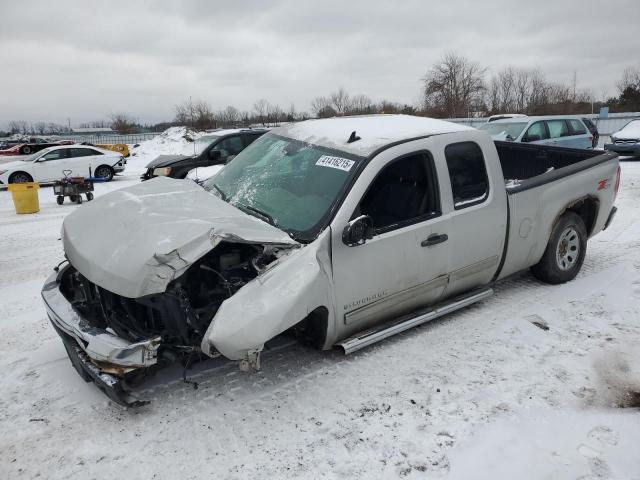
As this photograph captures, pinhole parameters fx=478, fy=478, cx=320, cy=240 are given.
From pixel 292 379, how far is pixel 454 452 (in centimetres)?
129

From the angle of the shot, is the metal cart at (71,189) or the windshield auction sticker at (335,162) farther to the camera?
the metal cart at (71,189)

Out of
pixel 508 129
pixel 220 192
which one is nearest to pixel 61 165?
pixel 508 129

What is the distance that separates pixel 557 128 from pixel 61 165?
16.7 m

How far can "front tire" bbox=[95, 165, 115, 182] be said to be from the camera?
18.3 meters

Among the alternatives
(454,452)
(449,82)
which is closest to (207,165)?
(454,452)

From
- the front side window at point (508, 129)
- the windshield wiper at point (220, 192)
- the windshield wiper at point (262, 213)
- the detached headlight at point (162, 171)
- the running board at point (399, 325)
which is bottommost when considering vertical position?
the running board at point (399, 325)

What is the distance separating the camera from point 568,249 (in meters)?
5.31

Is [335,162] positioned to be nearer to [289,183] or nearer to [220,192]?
[289,183]

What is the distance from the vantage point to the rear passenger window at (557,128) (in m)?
13.1

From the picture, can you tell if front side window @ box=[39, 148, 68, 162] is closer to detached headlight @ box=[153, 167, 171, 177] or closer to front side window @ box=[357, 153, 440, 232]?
detached headlight @ box=[153, 167, 171, 177]

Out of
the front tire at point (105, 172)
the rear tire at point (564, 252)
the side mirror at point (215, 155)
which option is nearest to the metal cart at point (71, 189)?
the side mirror at point (215, 155)

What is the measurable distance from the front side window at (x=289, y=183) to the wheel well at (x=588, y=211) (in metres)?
3.10

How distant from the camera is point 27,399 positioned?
11.4 ft

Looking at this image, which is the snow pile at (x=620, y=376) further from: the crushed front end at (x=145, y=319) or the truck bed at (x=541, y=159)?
the crushed front end at (x=145, y=319)
